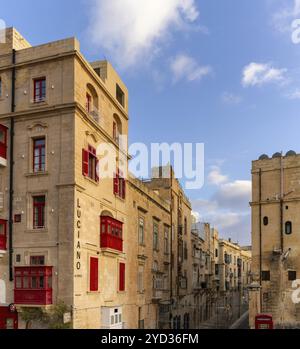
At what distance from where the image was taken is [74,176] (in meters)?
23.3

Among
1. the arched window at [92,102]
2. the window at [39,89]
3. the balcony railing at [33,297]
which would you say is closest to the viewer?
the balcony railing at [33,297]

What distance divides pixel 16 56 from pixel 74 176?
7.89 metres

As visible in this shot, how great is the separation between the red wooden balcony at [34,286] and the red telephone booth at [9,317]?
1.59ft

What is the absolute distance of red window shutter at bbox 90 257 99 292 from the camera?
81.3 ft

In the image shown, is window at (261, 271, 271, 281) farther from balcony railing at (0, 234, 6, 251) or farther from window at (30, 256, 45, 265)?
balcony railing at (0, 234, 6, 251)

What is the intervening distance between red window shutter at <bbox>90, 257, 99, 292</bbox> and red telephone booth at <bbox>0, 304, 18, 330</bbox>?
4169 mm

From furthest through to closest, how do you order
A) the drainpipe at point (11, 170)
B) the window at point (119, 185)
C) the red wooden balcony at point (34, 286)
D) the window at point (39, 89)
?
1. the window at point (119, 185)
2. the window at point (39, 89)
3. the drainpipe at point (11, 170)
4. the red wooden balcony at point (34, 286)

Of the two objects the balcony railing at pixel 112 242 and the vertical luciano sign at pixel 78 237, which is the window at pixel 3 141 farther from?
the balcony railing at pixel 112 242

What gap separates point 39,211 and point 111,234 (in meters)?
5.14

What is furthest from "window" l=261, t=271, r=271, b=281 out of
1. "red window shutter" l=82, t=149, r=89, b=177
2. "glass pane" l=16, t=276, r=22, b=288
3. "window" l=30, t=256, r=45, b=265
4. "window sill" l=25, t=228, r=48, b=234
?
"glass pane" l=16, t=276, r=22, b=288

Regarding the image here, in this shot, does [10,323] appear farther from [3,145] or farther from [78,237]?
[3,145]

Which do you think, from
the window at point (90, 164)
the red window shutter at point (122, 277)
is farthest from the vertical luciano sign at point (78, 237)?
the red window shutter at point (122, 277)

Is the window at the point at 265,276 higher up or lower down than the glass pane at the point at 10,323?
higher up

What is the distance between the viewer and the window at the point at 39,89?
24.9m
